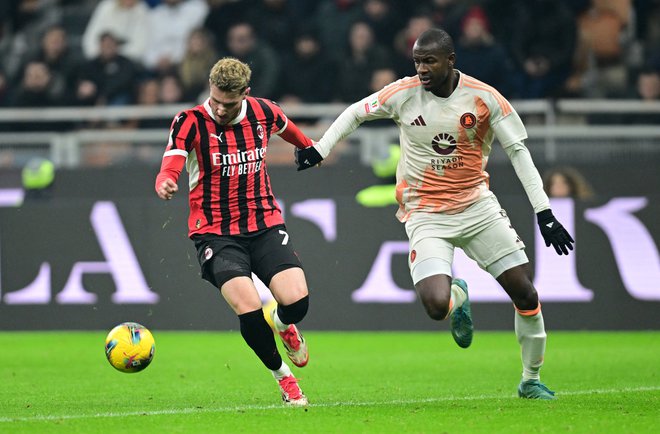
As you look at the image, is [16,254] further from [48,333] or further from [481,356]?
[481,356]

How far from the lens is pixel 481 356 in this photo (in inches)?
455

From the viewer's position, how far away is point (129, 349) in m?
8.48

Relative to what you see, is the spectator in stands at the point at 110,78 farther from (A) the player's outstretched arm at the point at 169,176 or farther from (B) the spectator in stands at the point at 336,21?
(A) the player's outstretched arm at the point at 169,176

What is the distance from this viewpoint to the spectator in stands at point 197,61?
16688 millimetres

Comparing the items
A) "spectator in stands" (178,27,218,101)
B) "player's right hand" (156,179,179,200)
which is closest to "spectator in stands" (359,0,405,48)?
"spectator in stands" (178,27,218,101)

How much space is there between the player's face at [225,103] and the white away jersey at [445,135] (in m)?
0.90

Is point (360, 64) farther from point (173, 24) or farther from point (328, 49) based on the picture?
point (173, 24)

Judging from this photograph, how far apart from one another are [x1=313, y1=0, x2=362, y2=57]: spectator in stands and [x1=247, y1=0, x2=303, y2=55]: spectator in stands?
34 centimetres

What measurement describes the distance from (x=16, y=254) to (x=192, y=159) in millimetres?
6458

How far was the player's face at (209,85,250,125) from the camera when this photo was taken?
7.97 m

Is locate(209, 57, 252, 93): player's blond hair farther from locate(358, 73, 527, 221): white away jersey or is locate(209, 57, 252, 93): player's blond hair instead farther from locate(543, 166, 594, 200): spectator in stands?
locate(543, 166, 594, 200): spectator in stands

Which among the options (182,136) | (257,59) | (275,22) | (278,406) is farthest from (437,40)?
(275,22)

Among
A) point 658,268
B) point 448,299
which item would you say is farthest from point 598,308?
point 448,299

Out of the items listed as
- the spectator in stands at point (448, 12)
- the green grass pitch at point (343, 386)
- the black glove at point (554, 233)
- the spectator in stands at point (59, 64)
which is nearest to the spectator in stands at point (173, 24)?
the spectator in stands at point (59, 64)
